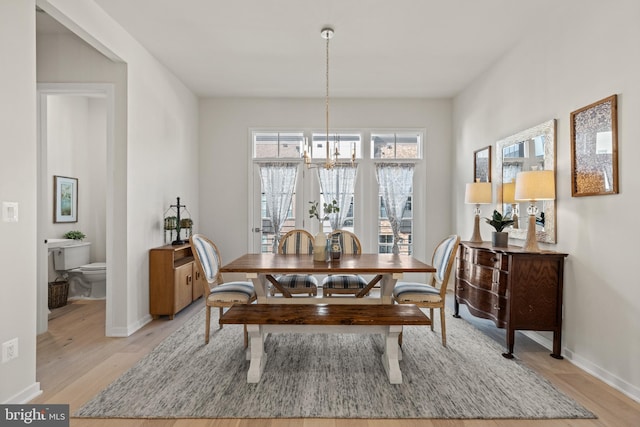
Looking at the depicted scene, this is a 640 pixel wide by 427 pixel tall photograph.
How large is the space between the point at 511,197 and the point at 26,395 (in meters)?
4.38

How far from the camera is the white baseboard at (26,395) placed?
6.83 ft

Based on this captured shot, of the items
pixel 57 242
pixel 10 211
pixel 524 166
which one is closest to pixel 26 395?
pixel 10 211

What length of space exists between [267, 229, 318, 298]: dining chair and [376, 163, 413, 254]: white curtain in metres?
1.84

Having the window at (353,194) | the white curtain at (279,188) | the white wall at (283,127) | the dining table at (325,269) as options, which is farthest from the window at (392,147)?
the dining table at (325,269)

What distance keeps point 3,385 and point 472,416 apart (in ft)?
9.16

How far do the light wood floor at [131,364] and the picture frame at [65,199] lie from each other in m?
1.46

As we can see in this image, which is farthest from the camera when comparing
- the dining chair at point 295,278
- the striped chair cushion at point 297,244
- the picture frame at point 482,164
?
the picture frame at point 482,164

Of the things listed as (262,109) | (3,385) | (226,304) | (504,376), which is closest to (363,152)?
(262,109)

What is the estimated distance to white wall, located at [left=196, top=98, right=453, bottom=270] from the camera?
535 cm

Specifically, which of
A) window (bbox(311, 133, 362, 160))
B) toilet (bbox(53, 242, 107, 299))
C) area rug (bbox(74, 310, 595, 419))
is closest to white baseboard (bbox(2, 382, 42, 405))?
area rug (bbox(74, 310, 595, 419))

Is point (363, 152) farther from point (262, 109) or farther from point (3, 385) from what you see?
point (3, 385)

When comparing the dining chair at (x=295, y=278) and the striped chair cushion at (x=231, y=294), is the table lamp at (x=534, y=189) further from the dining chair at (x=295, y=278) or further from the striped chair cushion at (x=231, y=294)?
the striped chair cushion at (x=231, y=294)

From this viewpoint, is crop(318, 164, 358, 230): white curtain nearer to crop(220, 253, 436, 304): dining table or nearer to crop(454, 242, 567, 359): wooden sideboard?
crop(220, 253, 436, 304): dining table

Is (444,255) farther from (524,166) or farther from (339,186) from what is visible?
(339,186)
